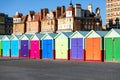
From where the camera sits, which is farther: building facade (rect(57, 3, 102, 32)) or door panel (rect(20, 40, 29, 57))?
building facade (rect(57, 3, 102, 32))

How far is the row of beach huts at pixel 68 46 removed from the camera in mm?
41125

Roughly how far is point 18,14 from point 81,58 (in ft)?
319

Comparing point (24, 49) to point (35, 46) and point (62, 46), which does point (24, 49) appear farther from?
point (62, 46)

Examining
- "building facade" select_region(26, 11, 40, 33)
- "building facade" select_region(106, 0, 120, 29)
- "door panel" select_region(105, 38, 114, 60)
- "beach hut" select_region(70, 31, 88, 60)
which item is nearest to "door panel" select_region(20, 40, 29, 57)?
"beach hut" select_region(70, 31, 88, 60)

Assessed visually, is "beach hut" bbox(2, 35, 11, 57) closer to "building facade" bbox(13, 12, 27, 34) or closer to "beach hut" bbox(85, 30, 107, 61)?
"beach hut" bbox(85, 30, 107, 61)

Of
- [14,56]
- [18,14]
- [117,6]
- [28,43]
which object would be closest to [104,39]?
[28,43]

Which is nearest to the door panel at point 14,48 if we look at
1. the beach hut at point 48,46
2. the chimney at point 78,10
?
the beach hut at point 48,46

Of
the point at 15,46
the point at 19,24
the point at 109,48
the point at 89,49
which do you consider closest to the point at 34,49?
the point at 15,46

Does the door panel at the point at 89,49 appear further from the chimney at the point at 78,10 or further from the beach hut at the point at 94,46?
the chimney at the point at 78,10

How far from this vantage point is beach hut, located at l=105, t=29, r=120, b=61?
40.2 meters

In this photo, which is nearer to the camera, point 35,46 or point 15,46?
point 35,46

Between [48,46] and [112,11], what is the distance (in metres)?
107

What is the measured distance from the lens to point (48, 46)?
165 ft

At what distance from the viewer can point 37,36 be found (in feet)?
175
